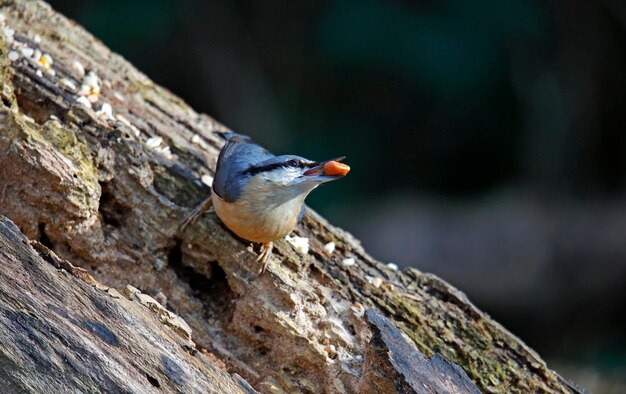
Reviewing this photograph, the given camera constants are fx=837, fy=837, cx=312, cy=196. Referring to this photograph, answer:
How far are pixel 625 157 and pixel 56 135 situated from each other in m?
5.11

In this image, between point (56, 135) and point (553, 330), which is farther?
point (553, 330)

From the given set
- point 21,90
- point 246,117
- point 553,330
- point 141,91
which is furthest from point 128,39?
point 553,330

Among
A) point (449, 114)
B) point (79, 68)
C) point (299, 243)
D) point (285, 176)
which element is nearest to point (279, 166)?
point (285, 176)

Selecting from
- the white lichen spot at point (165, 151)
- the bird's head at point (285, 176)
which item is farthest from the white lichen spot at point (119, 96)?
the bird's head at point (285, 176)

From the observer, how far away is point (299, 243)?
11.3 ft

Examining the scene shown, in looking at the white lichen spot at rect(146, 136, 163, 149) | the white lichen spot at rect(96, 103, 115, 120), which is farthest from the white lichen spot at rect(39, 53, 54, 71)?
the white lichen spot at rect(146, 136, 163, 149)

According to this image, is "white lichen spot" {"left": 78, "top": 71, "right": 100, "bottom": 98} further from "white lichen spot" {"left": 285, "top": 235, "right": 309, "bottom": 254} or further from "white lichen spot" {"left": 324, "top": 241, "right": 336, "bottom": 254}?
"white lichen spot" {"left": 324, "top": 241, "right": 336, "bottom": 254}

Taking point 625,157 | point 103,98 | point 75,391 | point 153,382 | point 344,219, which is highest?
point 625,157

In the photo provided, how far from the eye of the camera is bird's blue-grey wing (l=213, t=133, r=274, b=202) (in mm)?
3279

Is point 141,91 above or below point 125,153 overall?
above

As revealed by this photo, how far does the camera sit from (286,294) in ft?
10.4

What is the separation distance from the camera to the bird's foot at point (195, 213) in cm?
326

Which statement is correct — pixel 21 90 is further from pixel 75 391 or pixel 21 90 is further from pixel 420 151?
pixel 420 151

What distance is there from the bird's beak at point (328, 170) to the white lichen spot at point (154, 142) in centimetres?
69
